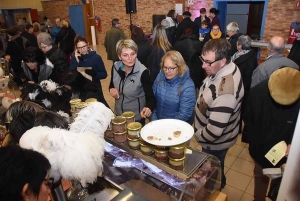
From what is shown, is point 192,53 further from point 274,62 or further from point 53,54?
point 53,54

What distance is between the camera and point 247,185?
2.84m

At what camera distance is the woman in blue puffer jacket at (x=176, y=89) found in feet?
7.42

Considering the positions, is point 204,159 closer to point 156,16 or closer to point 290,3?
point 290,3

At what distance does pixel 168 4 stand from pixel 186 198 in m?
9.71

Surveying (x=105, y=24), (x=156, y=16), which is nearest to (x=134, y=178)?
(x=156, y=16)

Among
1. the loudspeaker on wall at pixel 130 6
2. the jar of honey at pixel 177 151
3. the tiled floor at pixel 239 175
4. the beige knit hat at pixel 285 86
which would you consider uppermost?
the loudspeaker on wall at pixel 130 6

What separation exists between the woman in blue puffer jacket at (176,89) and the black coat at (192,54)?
1.81 meters

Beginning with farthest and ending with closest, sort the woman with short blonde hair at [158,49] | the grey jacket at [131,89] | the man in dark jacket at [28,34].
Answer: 1. the man in dark jacket at [28,34]
2. the woman with short blonde hair at [158,49]
3. the grey jacket at [131,89]

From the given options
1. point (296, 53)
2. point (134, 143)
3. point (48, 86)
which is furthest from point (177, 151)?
point (296, 53)

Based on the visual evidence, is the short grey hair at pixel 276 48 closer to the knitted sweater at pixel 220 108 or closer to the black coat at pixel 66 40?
the knitted sweater at pixel 220 108

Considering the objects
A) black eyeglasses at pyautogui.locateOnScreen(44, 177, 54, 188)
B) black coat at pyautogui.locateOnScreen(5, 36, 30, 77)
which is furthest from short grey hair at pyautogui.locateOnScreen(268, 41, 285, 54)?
black coat at pyautogui.locateOnScreen(5, 36, 30, 77)

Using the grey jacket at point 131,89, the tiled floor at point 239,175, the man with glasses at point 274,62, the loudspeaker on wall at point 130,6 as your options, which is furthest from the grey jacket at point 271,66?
the loudspeaker on wall at point 130,6

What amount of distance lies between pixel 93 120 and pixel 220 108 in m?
1.07

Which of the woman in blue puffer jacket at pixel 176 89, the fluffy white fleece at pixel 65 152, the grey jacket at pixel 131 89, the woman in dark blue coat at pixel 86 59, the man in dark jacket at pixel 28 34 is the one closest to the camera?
the fluffy white fleece at pixel 65 152
